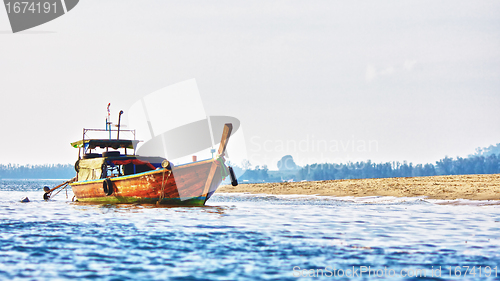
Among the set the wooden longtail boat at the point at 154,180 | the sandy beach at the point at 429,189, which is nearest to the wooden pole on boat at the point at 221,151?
the wooden longtail boat at the point at 154,180

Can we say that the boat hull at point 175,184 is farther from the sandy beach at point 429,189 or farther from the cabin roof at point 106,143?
the sandy beach at point 429,189

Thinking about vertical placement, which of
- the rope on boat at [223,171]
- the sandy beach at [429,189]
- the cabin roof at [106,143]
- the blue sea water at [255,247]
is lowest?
the blue sea water at [255,247]

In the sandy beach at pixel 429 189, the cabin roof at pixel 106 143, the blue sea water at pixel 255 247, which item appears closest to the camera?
the blue sea water at pixel 255 247

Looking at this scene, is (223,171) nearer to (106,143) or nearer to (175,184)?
(175,184)

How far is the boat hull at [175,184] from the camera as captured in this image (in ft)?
93.4

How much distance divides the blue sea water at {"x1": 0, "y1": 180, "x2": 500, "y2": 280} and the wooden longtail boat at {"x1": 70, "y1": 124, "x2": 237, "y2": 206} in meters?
6.06

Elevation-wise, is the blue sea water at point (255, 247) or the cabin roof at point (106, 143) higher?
the cabin roof at point (106, 143)

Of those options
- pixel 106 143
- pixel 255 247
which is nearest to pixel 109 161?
pixel 106 143

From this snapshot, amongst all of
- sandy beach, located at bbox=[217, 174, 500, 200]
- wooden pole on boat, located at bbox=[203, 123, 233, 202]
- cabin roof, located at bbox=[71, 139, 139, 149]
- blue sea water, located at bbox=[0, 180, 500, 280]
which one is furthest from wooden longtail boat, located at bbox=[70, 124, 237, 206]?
sandy beach, located at bbox=[217, 174, 500, 200]

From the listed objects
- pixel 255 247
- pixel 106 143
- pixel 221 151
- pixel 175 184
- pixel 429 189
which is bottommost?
pixel 255 247

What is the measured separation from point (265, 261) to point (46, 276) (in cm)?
493

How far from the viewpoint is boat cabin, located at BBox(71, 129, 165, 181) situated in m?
33.2

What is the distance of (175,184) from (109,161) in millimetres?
6711

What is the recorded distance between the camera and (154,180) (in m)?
29.0
